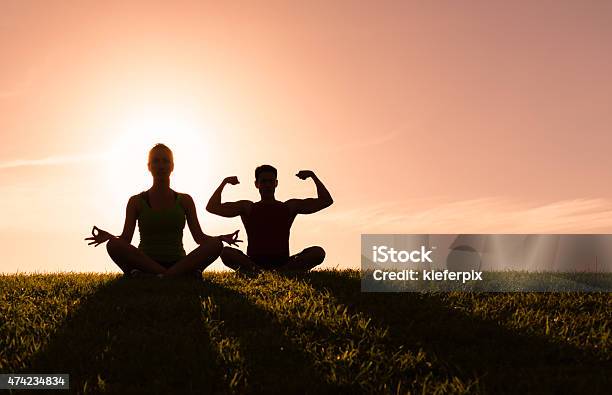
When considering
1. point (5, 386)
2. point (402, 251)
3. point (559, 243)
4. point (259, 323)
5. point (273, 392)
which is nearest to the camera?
point (273, 392)

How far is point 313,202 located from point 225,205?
5.49 ft

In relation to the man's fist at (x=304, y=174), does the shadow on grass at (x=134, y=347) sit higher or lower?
lower

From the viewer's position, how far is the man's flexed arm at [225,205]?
12.5 metres

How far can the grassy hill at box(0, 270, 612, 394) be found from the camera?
260 inches

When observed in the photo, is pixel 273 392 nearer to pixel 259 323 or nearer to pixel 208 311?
pixel 259 323

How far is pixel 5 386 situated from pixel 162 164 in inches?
210

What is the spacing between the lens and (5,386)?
267 inches

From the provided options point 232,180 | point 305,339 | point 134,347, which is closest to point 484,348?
point 305,339

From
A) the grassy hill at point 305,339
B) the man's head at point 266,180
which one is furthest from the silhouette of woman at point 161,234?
the man's head at point 266,180

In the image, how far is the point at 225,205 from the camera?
501 inches

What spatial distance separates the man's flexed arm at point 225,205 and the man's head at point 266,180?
398mm

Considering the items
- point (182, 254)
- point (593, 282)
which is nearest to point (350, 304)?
point (182, 254)

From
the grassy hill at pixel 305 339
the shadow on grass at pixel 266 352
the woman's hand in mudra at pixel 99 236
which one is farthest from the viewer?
the woman's hand in mudra at pixel 99 236

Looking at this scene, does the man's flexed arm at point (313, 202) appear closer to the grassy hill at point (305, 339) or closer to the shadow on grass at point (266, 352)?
the grassy hill at point (305, 339)
